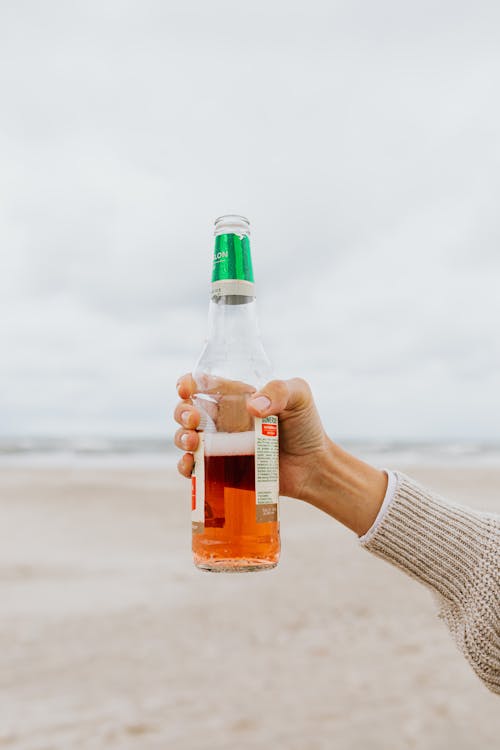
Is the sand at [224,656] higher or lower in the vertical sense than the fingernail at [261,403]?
lower

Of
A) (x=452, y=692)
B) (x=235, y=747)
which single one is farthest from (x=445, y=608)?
(x=452, y=692)

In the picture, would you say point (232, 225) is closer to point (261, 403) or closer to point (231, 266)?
point (231, 266)

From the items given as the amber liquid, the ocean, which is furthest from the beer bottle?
the ocean

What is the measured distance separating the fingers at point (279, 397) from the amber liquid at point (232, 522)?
0.51 ft

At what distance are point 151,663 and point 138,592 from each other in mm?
2218

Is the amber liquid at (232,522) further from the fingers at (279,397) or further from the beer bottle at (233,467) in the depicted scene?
the fingers at (279,397)

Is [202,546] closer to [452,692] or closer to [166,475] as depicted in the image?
[452,692]

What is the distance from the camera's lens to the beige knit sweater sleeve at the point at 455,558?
100 inches

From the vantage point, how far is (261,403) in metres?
2.40

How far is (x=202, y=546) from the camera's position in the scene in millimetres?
2447

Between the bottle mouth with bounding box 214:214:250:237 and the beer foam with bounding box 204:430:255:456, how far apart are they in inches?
25.5

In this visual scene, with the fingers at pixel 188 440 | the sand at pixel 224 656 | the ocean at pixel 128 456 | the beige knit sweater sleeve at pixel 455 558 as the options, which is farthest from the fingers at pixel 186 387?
the ocean at pixel 128 456

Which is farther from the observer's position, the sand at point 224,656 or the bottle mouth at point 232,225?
the sand at point 224,656

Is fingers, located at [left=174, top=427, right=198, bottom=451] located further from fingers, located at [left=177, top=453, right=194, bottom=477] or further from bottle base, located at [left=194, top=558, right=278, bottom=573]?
bottle base, located at [left=194, top=558, right=278, bottom=573]
